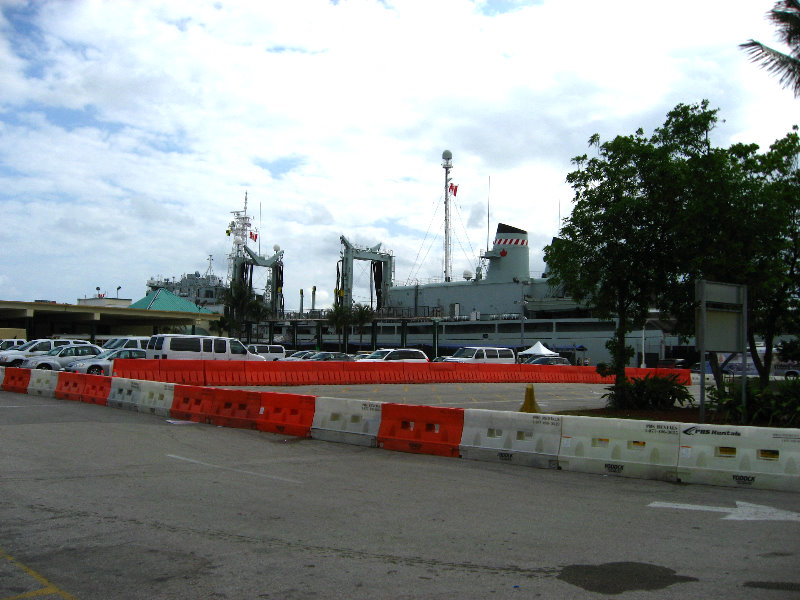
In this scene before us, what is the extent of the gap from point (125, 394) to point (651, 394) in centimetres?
1352

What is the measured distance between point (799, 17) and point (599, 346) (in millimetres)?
51915

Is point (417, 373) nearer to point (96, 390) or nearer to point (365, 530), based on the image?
point (96, 390)

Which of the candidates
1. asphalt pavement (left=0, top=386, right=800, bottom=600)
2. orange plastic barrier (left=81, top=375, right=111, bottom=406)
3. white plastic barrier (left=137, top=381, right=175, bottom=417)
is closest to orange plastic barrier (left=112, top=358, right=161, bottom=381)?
orange plastic barrier (left=81, top=375, right=111, bottom=406)

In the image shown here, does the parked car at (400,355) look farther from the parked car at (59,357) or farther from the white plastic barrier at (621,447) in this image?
the white plastic barrier at (621,447)

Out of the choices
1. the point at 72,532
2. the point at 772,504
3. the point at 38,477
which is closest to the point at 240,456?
the point at 38,477

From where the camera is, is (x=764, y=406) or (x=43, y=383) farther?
(x=43, y=383)

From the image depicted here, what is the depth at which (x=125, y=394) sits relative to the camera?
56.6ft

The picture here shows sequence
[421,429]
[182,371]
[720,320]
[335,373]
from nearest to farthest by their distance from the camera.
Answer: [421,429]
[720,320]
[182,371]
[335,373]

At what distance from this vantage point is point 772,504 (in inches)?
308

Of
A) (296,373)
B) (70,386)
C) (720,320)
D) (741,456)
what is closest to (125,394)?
(70,386)

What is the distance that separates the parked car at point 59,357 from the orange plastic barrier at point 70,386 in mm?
9456

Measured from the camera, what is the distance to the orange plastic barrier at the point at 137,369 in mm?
23656

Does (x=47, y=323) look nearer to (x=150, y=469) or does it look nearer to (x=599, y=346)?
(x=599, y=346)

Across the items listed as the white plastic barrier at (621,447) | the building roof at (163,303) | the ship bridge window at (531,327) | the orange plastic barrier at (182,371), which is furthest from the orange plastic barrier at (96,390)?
the building roof at (163,303)
